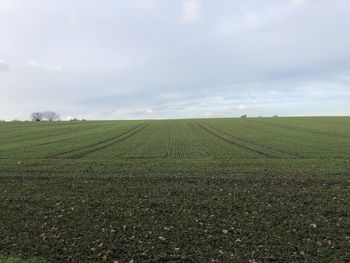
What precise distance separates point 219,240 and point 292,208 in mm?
3847

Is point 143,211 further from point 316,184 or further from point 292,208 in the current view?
point 316,184

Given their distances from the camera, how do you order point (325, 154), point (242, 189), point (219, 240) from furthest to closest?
1. point (325, 154)
2. point (242, 189)
3. point (219, 240)

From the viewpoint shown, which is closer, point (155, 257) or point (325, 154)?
point (155, 257)

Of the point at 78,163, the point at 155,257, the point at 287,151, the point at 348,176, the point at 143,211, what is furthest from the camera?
the point at 287,151

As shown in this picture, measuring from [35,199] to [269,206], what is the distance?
882 centimetres

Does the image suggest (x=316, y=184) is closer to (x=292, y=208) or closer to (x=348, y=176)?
(x=348, y=176)

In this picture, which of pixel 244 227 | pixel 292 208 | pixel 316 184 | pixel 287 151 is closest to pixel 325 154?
pixel 287 151

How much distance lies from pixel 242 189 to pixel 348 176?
6.45 metres

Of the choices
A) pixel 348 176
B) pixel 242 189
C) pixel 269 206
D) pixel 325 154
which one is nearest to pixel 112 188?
pixel 242 189

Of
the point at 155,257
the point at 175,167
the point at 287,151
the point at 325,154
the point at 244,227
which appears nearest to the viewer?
the point at 155,257

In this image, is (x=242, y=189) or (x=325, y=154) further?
(x=325, y=154)

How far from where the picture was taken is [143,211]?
1159cm

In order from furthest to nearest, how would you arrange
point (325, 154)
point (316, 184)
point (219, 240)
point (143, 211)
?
point (325, 154), point (316, 184), point (143, 211), point (219, 240)

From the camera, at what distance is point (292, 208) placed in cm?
1160
